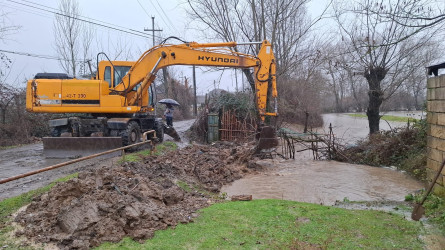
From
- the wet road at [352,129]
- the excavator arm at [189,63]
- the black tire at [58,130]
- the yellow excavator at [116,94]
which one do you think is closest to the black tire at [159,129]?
the yellow excavator at [116,94]

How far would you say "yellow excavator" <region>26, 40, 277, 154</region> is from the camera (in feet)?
41.9

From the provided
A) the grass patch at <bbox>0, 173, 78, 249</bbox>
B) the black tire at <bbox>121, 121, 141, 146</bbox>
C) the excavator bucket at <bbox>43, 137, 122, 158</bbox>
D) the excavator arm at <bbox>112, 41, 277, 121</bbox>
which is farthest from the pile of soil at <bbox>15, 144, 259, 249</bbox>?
the excavator arm at <bbox>112, 41, 277, 121</bbox>

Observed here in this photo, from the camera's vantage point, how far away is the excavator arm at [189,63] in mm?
13562

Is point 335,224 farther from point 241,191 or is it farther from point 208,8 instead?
point 208,8

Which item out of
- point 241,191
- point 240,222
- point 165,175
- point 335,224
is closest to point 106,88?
point 165,175

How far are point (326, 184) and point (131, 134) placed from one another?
7.05m

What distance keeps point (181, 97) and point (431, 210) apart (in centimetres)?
4337

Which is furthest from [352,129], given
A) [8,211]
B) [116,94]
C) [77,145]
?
[8,211]

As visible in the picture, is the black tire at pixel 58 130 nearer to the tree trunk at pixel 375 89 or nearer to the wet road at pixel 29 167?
the wet road at pixel 29 167

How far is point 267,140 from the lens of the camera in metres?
13.7

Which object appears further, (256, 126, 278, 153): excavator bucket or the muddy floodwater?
(256, 126, 278, 153): excavator bucket

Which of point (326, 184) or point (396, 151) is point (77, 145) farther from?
point (396, 151)

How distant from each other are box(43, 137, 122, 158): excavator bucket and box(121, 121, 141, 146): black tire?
70cm

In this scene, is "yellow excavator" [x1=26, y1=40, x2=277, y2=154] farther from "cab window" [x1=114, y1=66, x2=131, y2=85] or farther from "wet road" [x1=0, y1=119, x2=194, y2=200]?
"wet road" [x1=0, y1=119, x2=194, y2=200]
